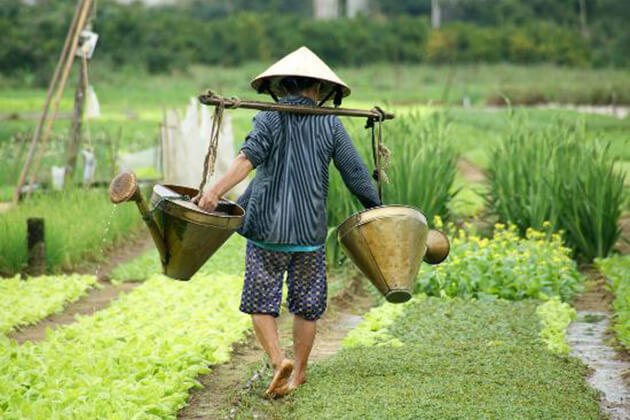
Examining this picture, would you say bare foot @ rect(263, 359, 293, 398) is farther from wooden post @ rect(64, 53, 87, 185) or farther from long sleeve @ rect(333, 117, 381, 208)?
wooden post @ rect(64, 53, 87, 185)

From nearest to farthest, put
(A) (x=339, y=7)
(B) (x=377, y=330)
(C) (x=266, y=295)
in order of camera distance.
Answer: (C) (x=266, y=295), (B) (x=377, y=330), (A) (x=339, y=7)

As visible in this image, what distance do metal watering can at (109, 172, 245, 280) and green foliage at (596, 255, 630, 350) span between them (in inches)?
94.9

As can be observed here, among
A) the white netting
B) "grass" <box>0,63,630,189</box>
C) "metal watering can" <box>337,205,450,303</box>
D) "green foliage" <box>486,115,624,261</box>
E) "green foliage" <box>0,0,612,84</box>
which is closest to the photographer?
"metal watering can" <box>337,205,450,303</box>

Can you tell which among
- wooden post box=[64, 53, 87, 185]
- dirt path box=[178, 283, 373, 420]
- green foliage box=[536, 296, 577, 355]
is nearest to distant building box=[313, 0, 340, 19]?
wooden post box=[64, 53, 87, 185]

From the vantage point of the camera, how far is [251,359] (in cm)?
609

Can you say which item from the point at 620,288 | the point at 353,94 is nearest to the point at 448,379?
the point at 620,288

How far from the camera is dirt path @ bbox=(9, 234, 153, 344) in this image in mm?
6871

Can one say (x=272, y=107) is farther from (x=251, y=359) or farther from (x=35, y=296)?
(x=35, y=296)

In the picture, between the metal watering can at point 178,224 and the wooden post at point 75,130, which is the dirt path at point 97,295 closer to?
the wooden post at point 75,130

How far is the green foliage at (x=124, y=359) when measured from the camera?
4.57m

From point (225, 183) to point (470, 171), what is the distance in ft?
43.7

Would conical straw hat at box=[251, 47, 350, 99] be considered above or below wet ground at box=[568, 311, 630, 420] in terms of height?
above

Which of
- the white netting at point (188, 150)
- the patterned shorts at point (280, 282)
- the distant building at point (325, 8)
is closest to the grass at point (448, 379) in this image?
the patterned shorts at point (280, 282)

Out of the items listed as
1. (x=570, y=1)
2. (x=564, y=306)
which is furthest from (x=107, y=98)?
(x=570, y=1)
